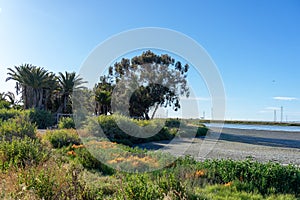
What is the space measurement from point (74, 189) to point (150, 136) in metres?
10.8

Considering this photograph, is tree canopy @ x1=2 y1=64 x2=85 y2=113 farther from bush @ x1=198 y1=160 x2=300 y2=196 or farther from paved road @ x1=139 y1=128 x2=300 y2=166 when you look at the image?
bush @ x1=198 y1=160 x2=300 y2=196

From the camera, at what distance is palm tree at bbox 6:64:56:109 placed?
28.4 meters

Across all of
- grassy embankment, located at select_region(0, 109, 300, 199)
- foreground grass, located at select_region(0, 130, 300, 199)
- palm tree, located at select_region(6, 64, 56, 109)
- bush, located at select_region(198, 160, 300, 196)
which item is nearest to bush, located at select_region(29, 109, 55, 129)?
palm tree, located at select_region(6, 64, 56, 109)

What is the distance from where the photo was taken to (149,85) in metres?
22.8

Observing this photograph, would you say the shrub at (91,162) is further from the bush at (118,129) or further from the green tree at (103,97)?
the green tree at (103,97)

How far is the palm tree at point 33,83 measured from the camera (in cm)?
2836

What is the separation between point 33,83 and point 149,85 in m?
13.0

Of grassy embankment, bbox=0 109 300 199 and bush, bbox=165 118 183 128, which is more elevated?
bush, bbox=165 118 183 128

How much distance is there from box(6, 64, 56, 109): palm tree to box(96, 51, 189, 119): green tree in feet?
29.9

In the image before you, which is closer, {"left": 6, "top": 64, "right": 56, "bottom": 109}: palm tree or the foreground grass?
the foreground grass

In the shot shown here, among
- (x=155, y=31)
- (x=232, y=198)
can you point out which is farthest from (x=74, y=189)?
(x=155, y=31)

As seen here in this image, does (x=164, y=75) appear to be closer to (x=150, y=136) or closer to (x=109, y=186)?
(x=150, y=136)

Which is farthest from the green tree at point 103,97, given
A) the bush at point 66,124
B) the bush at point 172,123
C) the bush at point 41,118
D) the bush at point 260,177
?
the bush at point 260,177

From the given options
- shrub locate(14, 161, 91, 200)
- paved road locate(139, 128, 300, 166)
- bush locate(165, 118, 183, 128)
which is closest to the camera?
shrub locate(14, 161, 91, 200)
